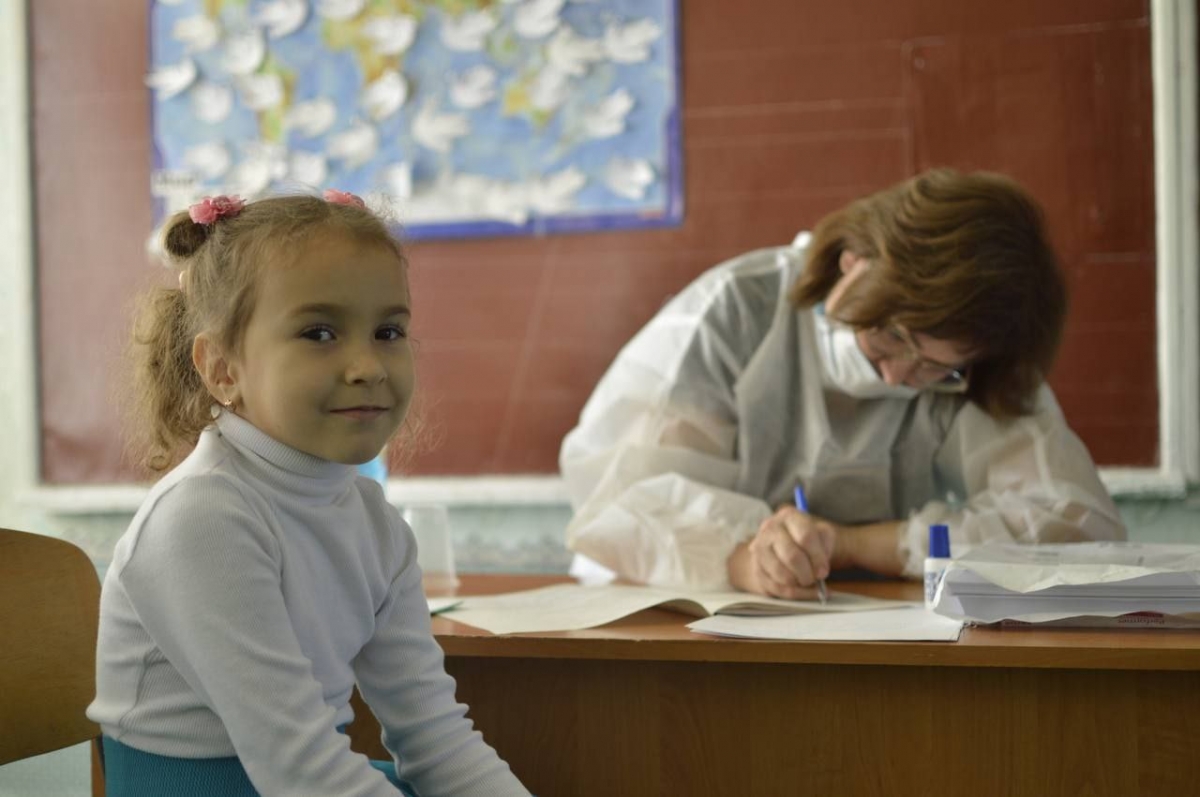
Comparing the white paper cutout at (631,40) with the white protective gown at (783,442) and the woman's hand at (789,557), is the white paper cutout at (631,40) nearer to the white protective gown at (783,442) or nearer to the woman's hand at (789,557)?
the white protective gown at (783,442)

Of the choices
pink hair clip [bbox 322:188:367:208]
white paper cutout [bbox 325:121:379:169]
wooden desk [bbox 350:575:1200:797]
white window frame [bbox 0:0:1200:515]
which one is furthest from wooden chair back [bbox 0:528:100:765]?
white paper cutout [bbox 325:121:379:169]

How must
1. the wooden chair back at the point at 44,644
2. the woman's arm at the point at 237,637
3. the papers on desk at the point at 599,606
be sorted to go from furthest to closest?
the papers on desk at the point at 599,606 < the wooden chair back at the point at 44,644 < the woman's arm at the point at 237,637

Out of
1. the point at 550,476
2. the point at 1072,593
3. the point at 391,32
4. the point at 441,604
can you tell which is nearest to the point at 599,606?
the point at 441,604

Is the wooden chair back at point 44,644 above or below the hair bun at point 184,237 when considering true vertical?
below

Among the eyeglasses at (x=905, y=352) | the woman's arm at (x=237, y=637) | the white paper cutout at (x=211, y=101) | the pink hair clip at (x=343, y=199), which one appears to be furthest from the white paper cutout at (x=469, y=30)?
the woman's arm at (x=237, y=637)

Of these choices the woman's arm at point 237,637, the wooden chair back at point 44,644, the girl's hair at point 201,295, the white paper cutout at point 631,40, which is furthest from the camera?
the white paper cutout at point 631,40

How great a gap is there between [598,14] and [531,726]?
57.0 inches

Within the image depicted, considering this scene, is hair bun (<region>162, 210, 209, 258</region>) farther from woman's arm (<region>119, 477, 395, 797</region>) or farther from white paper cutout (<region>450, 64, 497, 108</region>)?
white paper cutout (<region>450, 64, 497, 108</region>)

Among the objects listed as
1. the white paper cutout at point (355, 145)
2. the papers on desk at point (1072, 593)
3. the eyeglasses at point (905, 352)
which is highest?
the white paper cutout at point (355, 145)

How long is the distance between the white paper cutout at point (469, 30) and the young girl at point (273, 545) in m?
1.36

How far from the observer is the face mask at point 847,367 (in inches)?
65.3

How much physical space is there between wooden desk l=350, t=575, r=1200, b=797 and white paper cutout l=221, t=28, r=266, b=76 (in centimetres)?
153

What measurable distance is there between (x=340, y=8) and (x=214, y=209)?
58.7 inches

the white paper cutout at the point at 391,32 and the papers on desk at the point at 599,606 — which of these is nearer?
the papers on desk at the point at 599,606
